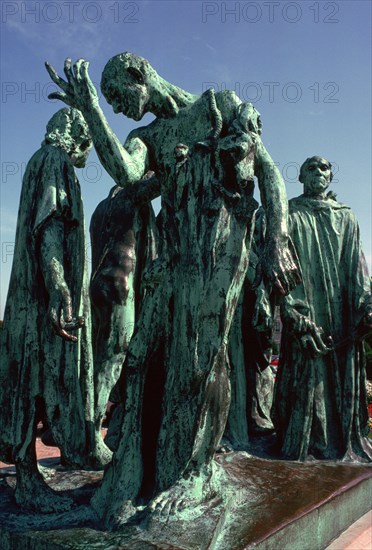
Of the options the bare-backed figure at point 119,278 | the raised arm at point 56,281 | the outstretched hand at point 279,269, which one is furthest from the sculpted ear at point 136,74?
the outstretched hand at point 279,269

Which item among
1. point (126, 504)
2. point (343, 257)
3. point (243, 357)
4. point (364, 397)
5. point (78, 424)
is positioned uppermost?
point (343, 257)

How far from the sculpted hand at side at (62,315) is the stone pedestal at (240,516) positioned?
2.77 feet

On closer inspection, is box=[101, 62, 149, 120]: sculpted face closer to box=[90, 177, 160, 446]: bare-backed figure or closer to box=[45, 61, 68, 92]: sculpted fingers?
box=[45, 61, 68, 92]: sculpted fingers

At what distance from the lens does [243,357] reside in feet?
15.3

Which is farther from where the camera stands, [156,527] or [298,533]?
[298,533]

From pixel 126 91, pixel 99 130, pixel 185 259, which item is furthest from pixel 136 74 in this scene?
pixel 185 259

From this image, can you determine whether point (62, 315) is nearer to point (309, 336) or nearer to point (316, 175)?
point (309, 336)

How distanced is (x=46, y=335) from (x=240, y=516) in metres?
1.30

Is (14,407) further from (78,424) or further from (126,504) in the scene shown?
(126,504)

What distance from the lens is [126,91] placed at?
291 cm

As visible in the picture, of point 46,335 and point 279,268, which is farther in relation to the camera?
point 46,335

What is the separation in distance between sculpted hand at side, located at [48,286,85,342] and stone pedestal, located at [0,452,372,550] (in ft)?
2.77

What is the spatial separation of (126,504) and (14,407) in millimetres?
760

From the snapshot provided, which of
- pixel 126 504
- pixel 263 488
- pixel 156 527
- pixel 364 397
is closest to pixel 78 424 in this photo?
pixel 126 504
